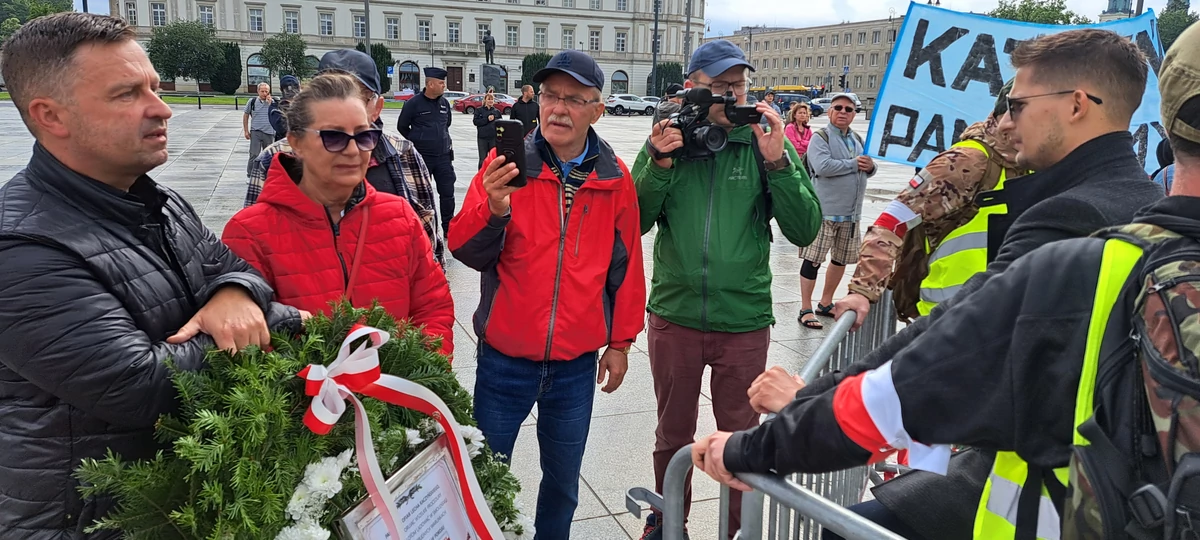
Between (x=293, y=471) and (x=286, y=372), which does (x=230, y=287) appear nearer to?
(x=286, y=372)

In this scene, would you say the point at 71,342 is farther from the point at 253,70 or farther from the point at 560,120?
the point at 253,70

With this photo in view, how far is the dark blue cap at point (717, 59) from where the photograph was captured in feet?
10.7

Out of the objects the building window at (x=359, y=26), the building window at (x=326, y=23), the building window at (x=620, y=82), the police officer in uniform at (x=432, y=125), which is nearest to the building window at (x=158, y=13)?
the building window at (x=326, y=23)

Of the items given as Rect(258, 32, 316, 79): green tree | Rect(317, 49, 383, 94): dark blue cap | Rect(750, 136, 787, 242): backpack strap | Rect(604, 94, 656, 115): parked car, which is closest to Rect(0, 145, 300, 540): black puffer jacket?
Rect(750, 136, 787, 242): backpack strap

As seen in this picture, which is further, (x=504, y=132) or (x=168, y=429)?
(x=504, y=132)

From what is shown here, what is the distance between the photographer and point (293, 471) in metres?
1.61

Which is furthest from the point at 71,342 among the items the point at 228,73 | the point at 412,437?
the point at 228,73

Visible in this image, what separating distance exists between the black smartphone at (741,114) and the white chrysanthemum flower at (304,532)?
2.24m

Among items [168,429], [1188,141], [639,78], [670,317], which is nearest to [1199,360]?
[1188,141]

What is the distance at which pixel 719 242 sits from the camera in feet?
10.5

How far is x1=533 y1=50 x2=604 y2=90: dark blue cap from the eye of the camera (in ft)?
9.28

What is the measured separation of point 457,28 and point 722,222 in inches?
3232

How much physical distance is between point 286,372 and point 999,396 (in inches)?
54.9

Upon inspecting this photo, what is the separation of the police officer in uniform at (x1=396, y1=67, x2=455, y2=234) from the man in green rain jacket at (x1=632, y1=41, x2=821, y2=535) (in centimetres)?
634
